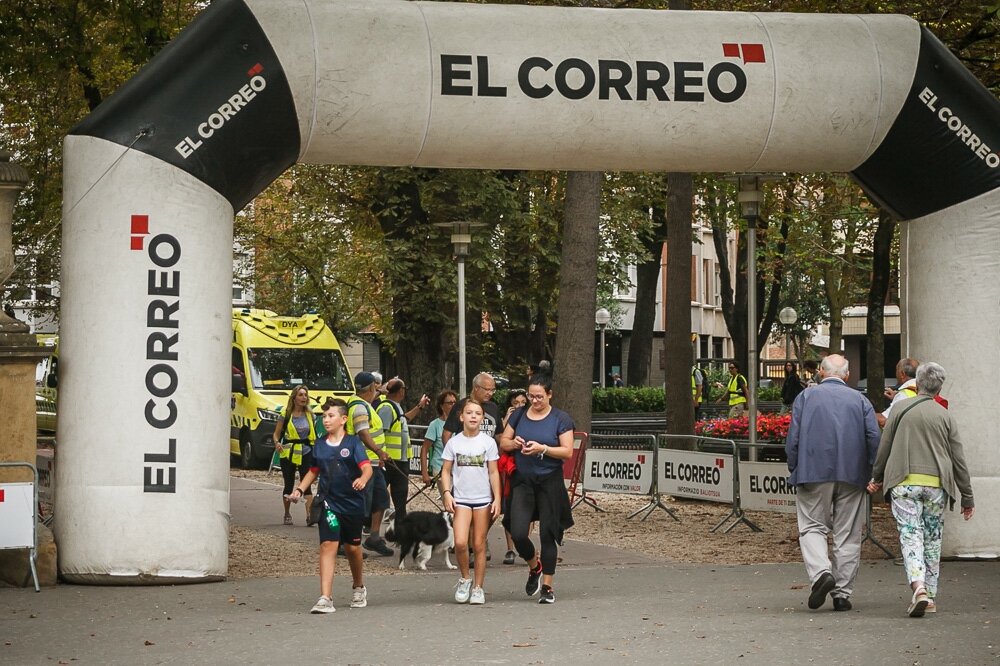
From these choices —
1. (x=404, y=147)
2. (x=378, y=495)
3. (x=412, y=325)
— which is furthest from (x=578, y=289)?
(x=412, y=325)

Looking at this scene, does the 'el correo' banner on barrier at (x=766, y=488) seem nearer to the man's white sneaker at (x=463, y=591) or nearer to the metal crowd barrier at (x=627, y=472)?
the metal crowd barrier at (x=627, y=472)

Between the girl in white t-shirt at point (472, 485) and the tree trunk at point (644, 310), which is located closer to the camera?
the girl in white t-shirt at point (472, 485)

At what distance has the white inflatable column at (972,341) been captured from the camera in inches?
515

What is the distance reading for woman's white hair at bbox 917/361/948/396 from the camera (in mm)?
10414

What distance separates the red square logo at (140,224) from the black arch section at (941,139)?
6227 mm

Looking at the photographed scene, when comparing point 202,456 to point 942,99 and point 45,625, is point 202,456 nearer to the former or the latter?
point 45,625

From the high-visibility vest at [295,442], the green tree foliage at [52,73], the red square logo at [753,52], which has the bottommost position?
the high-visibility vest at [295,442]

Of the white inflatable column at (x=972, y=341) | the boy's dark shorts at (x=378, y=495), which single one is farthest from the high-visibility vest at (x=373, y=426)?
the white inflatable column at (x=972, y=341)

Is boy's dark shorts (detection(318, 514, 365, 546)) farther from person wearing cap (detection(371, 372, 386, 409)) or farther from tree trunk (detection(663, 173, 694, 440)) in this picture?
tree trunk (detection(663, 173, 694, 440))

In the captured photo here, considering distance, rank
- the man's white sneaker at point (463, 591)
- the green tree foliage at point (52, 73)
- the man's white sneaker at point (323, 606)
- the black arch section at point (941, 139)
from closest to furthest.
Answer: the man's white sneaker at point (323, 606) → the man's white sneaker at point (463, 591) → the black arch section at point (941, 139) → the green tree foliage at point (52, 73)

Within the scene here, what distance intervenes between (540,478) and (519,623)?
1.52m

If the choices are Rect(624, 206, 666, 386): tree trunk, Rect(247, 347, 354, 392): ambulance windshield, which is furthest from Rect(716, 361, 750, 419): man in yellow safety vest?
Rect(247, 347, 354, 392): ambulance windshield

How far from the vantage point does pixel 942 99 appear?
42.3 ft

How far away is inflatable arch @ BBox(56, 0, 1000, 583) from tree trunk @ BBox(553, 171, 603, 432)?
6.25 metres
